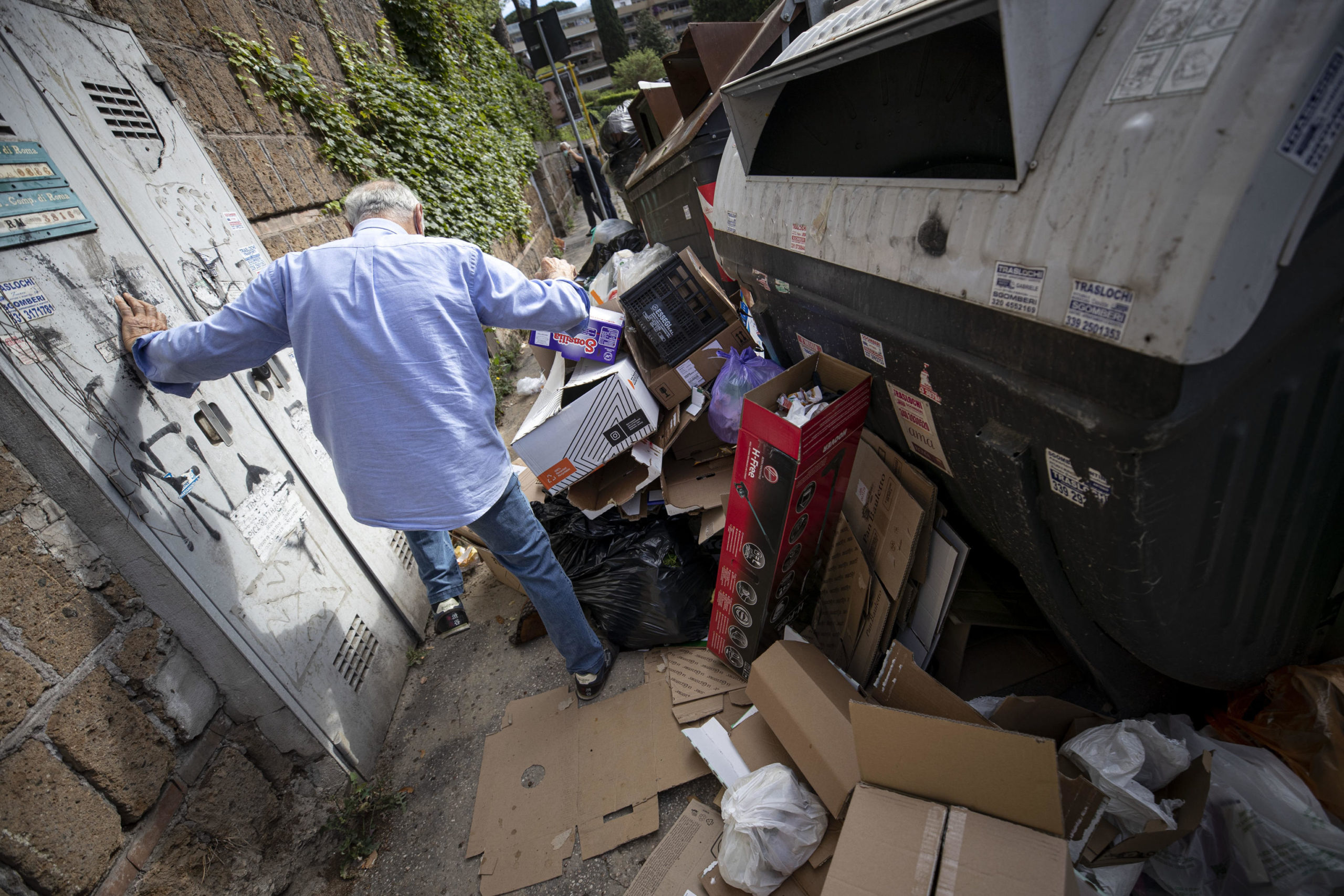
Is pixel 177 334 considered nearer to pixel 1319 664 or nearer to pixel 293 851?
pixel 293 851

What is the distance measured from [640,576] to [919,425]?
120 cm

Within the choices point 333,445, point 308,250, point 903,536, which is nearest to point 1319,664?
point 903,536

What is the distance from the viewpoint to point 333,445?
176 cm

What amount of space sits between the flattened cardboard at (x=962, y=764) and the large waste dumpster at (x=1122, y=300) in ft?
1.02

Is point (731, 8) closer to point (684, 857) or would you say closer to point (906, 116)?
point (906, 116)

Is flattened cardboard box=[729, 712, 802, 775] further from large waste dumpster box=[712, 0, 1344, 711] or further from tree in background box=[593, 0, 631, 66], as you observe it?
tree in background box=[593, 0, 631, 66]

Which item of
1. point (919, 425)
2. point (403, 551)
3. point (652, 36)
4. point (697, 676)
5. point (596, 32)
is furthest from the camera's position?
point (596, 32)

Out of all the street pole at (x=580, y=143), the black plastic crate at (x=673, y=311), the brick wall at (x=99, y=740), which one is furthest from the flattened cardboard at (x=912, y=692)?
the street pole at (x=580, y=143)

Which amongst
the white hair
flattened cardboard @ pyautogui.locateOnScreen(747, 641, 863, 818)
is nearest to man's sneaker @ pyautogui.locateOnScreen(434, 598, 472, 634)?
flattened cardboard @ pyautogui.locateOnScreen(747, 641, 863, 818)

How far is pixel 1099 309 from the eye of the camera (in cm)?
75

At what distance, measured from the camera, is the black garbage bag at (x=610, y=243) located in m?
5.60

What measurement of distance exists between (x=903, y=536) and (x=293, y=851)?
2.16 meters

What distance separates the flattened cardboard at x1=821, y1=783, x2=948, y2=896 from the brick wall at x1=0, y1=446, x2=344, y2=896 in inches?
68.3

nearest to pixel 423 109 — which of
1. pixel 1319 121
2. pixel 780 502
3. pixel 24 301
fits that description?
pixel 24 301
